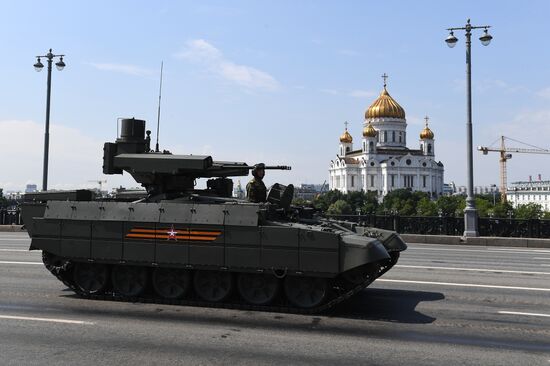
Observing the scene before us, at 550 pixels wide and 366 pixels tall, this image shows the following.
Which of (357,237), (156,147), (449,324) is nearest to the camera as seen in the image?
(449,324)

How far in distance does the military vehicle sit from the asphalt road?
49 cm

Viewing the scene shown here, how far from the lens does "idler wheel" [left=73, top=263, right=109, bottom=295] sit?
10312mm

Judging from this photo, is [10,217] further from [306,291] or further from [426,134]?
[426,134]

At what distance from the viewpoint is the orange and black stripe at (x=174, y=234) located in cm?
958

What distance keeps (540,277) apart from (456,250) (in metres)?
7.09

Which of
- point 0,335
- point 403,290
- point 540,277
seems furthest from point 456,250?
point 0,335

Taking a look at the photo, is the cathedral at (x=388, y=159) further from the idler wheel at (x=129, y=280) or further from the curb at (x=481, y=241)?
the idler wheel at (x=129, y=280)

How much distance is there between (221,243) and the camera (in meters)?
9.46

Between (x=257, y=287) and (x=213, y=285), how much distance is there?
2.80 ft

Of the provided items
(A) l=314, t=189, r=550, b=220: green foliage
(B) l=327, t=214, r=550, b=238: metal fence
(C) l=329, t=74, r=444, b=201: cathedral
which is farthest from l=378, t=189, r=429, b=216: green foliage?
(B) l=327, t=214, r=550, b=238: metal fence

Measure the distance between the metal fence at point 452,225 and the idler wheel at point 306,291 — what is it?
1365 centimetres

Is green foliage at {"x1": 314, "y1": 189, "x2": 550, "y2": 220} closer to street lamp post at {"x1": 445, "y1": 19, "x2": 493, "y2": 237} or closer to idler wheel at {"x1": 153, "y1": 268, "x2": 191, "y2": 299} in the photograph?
street lamp post at {"x1": 445, "y1": 19, "x2": 493, "y2": 237}

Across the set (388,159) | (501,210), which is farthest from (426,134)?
(501,210)

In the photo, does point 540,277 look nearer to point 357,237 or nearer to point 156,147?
point 357,237
